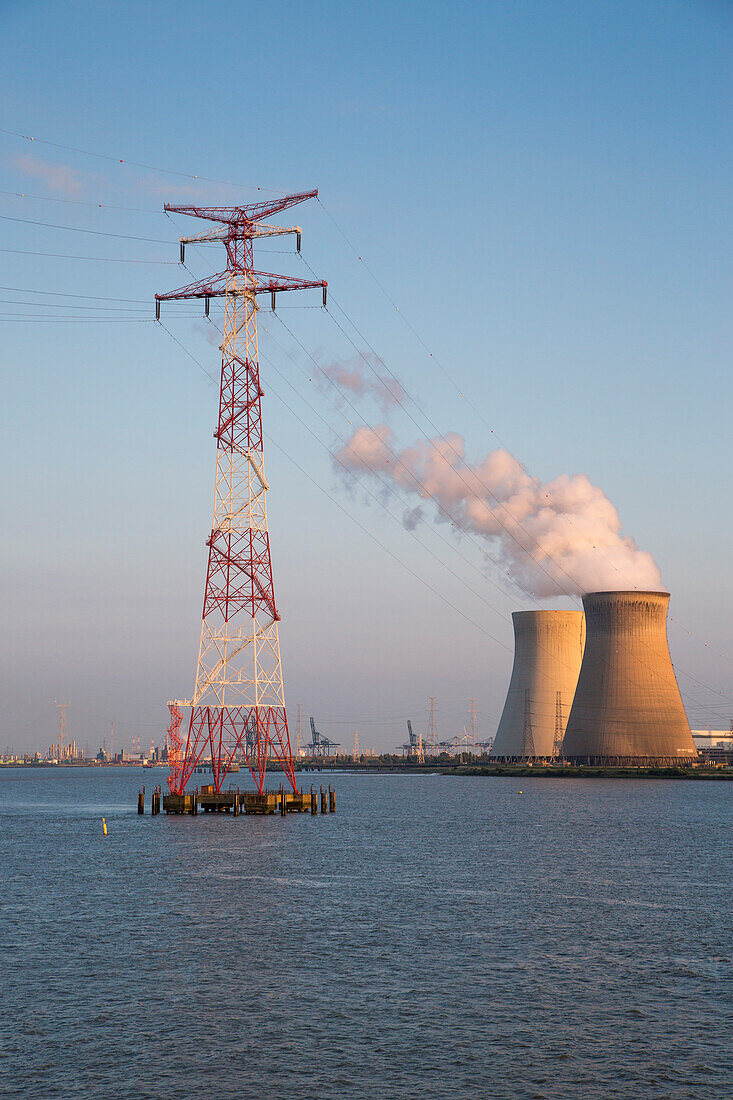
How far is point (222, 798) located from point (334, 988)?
146ft

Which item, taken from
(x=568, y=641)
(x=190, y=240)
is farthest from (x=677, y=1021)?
(x=568, y=641)

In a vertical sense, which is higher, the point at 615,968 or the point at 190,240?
the point at 190,240

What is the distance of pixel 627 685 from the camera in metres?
106

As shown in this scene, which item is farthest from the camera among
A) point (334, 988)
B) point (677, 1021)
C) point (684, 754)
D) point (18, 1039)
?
point (684, 754)

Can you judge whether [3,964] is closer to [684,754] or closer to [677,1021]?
[677,1021]

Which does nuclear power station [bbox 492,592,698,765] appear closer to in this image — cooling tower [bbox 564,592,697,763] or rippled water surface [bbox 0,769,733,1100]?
cooling tower [bbox 564,592,697,763]

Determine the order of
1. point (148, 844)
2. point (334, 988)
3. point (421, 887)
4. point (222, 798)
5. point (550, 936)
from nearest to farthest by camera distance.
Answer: point (334, 988) < point (550, 936) < point (421, 887) < point (148, 844) < point (222, 798)

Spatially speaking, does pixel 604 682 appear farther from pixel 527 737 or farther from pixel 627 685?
pixel 527 737

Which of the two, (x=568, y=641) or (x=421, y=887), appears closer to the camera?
(x=421, y=887)

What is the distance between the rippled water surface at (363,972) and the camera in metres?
20.2

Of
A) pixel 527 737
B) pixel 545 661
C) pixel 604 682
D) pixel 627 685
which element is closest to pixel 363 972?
pixel 627 685

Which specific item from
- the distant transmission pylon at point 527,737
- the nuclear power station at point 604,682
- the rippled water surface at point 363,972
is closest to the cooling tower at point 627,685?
the nuclear power station at point 604,682

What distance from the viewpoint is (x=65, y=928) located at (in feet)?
108

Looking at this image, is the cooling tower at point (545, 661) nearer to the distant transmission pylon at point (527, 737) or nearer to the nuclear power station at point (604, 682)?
the nuclear power station at point (604, 682)
